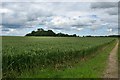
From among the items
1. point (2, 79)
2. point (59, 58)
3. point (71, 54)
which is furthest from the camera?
point (71, 54)

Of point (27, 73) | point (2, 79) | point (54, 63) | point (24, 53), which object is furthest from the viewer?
point (54, 63)

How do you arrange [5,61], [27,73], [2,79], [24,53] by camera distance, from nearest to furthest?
[2,79]
[5,61]
[27,73]
[24,53]

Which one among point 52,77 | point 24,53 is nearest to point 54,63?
point 24,53

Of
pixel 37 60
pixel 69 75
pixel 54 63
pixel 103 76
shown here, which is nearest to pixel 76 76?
pixel 69 75

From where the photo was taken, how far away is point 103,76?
17766mm

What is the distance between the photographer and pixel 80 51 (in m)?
29.7

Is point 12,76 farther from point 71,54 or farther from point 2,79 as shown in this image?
point 71,54

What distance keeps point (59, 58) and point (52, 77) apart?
23.8 ft

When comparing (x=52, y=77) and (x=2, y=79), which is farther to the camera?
(x=52, y=77)

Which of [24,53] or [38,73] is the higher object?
[24,53]

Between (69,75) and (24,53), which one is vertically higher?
(24,53)

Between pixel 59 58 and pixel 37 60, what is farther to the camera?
pixel 59 58

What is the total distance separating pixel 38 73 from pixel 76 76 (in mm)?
2224

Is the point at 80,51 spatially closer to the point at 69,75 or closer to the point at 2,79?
the point at 69,75
